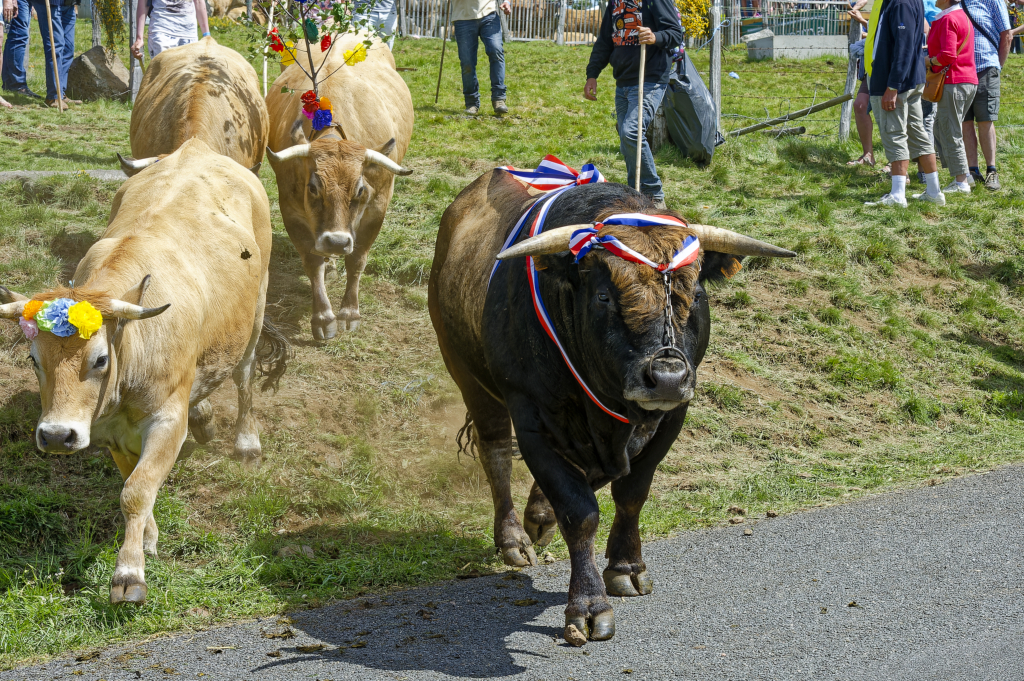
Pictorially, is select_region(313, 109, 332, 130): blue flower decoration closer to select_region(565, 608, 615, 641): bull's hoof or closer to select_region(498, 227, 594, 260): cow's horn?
select_region(498, 227, 594, 260): cow's horn

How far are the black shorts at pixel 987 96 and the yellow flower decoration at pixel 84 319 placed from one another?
11.0m

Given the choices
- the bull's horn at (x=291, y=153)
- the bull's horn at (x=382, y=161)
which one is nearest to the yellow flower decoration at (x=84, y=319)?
the bull's horn at (x=291, y=153)

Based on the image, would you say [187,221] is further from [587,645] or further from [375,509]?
[587,645]

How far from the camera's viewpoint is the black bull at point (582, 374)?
12.5 feet

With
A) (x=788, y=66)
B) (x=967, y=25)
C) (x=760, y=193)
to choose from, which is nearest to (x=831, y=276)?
(x=760, y=193)

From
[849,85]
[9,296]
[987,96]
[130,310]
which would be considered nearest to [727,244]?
[130,310]

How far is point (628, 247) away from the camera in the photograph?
3.92 m

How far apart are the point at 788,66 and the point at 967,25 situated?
10083 mm

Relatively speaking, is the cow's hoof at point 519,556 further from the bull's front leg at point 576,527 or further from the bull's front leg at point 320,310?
the bull's front leg at point 320,310

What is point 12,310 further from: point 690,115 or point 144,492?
point 690,115

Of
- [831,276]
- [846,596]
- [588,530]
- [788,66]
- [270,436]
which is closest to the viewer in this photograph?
[588,530]

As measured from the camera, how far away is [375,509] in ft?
19.2

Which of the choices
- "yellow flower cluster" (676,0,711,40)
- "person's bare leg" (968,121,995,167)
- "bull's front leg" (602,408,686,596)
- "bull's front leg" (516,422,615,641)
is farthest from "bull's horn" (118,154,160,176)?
"yellow flower cluster" (676,0,711,40)

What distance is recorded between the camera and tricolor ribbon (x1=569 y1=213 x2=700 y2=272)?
3.87 metres
